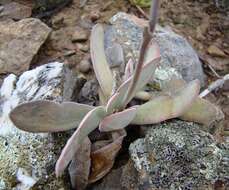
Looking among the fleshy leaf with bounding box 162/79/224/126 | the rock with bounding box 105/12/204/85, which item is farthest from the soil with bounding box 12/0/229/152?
the fleshy leaf with bounding box 162/79/224/126

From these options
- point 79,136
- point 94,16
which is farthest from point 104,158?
point 94,16

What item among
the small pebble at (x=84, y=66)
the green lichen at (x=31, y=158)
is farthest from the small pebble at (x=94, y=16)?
the green lichen at (x=31, y=158)

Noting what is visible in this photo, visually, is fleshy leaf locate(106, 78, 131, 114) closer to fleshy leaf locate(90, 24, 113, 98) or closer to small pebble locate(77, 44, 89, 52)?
fleshy leaf locate(90, 24, 113, 98)

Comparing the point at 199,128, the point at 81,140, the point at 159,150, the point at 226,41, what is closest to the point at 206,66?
the point at 226,41

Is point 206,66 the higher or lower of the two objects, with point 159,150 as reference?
lower

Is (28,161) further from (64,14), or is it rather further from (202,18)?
(202,18)

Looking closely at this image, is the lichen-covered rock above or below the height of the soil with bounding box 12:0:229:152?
above

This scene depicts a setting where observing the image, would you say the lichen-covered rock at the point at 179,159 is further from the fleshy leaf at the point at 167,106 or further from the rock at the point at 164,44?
the rock at the point at 164,44

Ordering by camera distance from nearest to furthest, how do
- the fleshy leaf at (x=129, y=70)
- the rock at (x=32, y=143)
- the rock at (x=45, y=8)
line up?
the rock at (x=32, y=143) → the fleshy leaf at (x=129, y=70) → the rock at (x=45, y=8)
